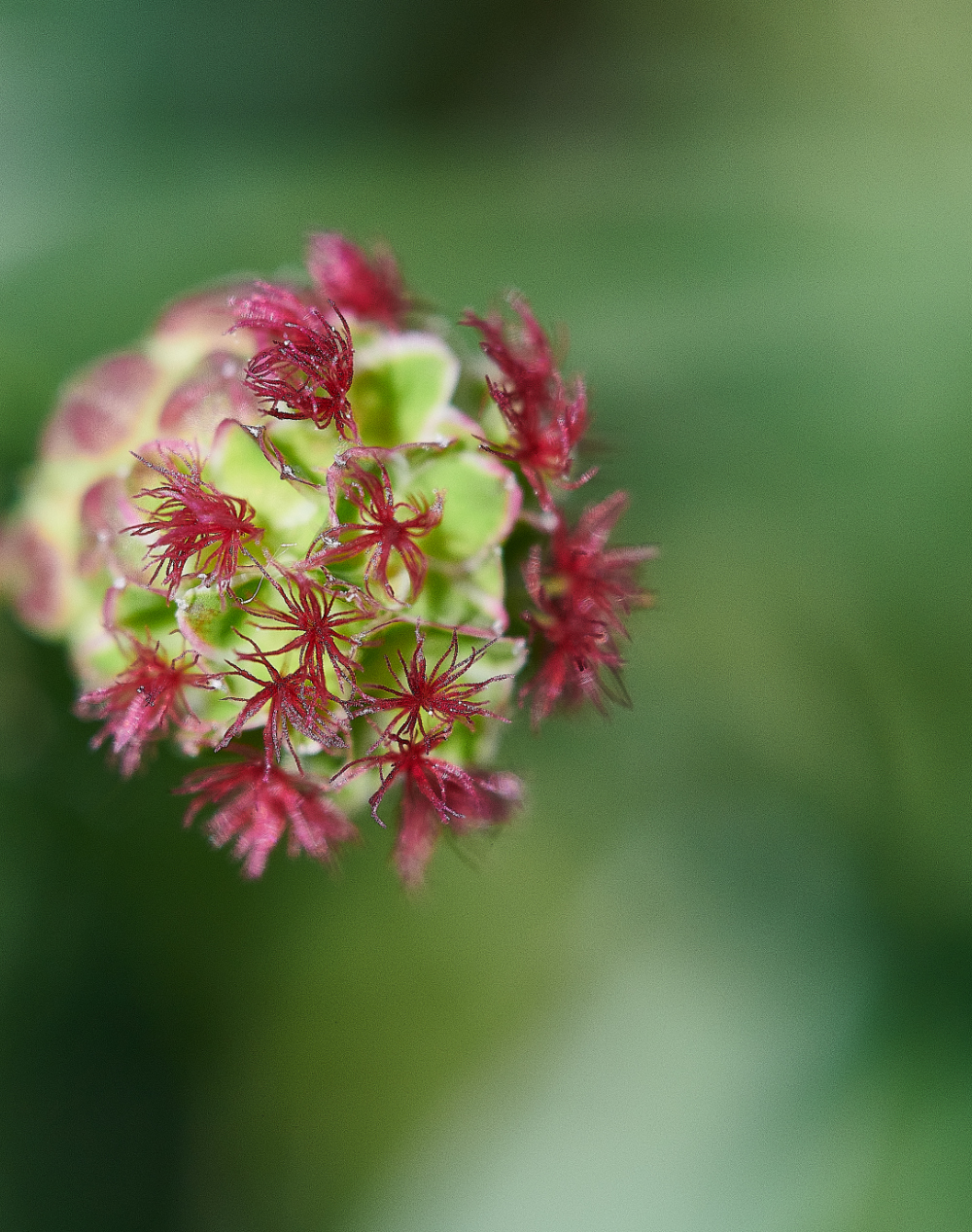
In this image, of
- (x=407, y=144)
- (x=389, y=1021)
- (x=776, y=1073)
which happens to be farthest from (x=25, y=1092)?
(x=407, y=144)

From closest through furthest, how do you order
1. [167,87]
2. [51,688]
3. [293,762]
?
[293,762], [51,688], [167,87]

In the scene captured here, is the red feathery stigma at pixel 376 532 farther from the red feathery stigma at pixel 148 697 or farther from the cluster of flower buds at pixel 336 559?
the red feathery stigma at pixel 148 697

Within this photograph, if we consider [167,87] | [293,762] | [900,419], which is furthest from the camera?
[167,87]

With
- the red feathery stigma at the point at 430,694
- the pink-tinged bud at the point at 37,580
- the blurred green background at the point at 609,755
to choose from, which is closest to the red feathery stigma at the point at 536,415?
the red feathery stigma at the point at 430,694

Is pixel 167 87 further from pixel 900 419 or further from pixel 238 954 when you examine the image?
pixel 238 954

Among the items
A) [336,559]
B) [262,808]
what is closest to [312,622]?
[336,559]

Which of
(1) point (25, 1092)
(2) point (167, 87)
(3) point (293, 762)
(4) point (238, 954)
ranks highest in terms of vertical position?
(2) point (167, 87)

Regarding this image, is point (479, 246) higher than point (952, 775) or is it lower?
higher
